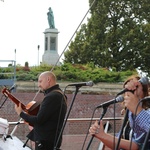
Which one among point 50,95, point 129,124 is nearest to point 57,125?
point 50,95

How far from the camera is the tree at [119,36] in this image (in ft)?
113

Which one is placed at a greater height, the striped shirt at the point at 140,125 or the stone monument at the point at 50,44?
the stone monument at the point at 50,44

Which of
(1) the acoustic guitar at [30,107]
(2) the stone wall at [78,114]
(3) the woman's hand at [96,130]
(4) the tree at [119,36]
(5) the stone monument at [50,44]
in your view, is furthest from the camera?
(4) the tree at [119,36]

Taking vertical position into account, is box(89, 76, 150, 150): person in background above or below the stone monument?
below

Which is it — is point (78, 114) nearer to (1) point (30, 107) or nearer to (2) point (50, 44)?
(1) point (30, 107)

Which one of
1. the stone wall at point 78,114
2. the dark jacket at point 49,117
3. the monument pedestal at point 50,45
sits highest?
the monument pedestal at point 50,45

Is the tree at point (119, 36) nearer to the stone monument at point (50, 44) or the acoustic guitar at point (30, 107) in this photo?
the stone monument at point (50, 44)

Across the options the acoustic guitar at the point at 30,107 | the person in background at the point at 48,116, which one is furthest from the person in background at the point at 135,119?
the acoustic guitar at the point at 30,107

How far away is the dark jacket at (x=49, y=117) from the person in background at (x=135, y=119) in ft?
4.42

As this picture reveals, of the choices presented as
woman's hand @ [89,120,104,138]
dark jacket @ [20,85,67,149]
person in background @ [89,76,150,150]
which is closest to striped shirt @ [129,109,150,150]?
person in background @ [89,76,150,150]

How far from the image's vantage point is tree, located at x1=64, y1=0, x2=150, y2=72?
34406 mm

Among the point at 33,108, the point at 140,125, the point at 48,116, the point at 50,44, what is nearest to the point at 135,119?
the point at 140,125

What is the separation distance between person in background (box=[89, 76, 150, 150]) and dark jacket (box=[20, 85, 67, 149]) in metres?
1.35

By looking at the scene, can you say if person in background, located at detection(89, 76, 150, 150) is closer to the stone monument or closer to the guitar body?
the guitar body
